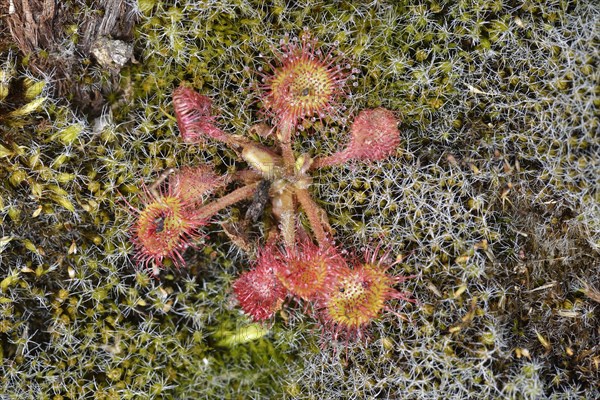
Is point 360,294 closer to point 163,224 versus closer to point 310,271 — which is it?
point 310,271

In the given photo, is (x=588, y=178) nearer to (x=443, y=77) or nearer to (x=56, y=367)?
(x=443, y=77)

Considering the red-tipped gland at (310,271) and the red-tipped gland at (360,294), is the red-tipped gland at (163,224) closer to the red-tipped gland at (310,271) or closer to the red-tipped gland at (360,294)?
the red-tipped gland at (310,271)

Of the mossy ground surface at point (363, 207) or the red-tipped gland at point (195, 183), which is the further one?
the red-tipped gland at point (195, 183)

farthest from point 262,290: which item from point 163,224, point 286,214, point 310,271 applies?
point 163,224

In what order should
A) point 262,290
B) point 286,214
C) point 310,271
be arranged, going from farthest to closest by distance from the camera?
point 286,214 < point 262,290 < point 310,271

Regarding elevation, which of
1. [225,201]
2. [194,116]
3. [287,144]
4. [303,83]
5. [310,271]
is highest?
[303,83]

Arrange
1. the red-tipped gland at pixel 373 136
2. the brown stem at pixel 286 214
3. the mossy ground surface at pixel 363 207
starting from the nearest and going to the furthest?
the mossy ground surface at pixel 363 207 → the red-tipped gland at pixel 373 136 → the brown stem at pixel 286 214

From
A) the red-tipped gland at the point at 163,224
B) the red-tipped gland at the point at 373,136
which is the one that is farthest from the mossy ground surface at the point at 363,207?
the red-tipped gland at the point at 163,224
